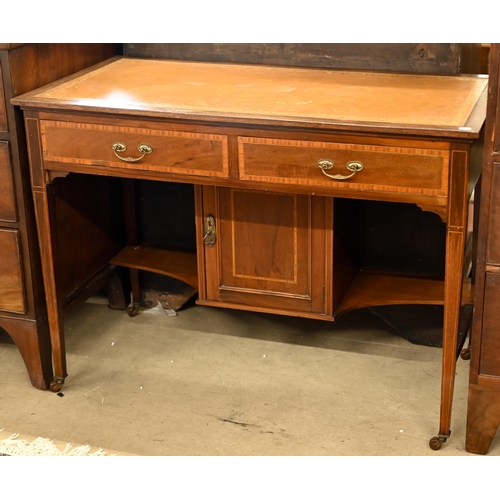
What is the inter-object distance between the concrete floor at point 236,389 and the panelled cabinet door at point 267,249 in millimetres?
249

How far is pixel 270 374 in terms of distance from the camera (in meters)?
2.82

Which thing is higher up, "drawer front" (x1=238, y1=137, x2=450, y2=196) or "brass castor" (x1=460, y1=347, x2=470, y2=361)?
"drawer front" (x1=238, y1=137, x2=450, y2=196)

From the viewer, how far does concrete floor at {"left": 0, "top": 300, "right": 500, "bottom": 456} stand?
8.18 feet

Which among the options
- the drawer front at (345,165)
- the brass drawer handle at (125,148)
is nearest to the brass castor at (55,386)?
the brass drawer handle at (125,148)

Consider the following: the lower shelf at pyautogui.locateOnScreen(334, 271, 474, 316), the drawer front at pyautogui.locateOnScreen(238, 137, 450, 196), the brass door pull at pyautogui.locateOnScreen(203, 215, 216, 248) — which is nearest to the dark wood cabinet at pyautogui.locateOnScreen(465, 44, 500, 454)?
the drawer front at pyautogui.locateOnScreen(238, 137, 450, 196)

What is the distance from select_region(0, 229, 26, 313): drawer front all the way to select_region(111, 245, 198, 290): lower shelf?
48cm

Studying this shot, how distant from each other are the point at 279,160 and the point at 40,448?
101cm

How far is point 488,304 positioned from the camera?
2.22 m

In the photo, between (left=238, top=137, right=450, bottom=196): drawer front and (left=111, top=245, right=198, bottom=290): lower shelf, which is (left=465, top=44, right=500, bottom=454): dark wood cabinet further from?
(left=111, top=245, right=198, bottom=290): lower shelf

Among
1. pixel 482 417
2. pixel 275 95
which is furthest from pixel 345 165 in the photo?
pixel 482 417

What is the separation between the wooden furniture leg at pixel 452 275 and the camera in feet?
6.96

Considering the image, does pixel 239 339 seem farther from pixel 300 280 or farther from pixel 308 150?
pixel 308 150

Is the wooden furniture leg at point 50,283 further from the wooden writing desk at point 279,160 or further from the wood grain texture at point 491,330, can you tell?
the wood grain texture at point 491,330
